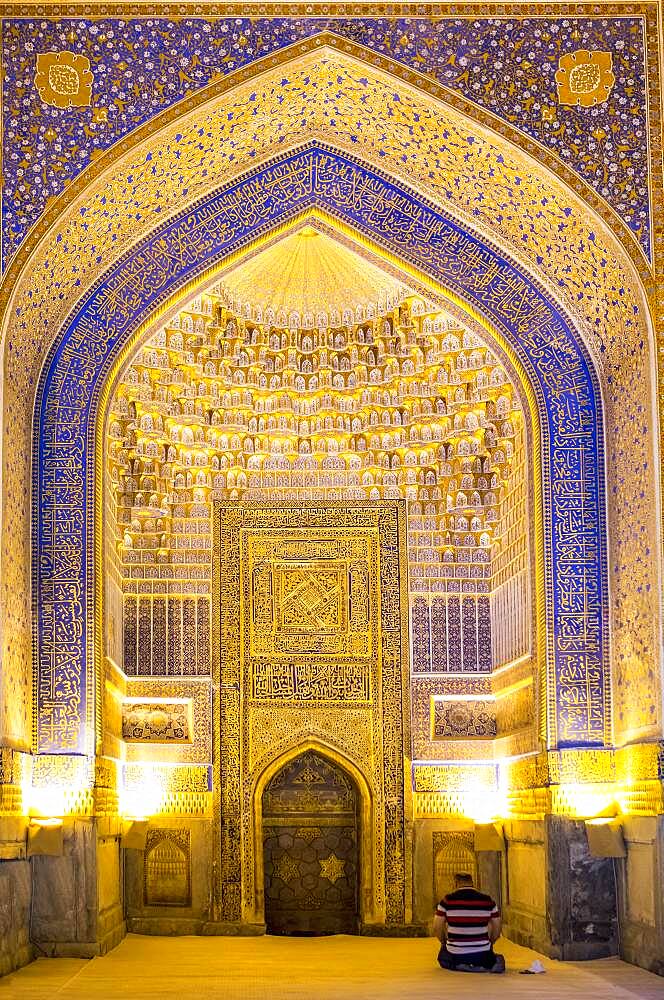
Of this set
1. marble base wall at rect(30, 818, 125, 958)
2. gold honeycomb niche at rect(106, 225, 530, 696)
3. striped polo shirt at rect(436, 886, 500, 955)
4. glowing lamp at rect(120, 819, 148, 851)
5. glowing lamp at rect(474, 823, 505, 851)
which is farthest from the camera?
gold honeycomb niche at rect(106, 225, 530, 696)

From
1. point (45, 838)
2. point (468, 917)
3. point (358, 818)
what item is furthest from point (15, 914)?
point (358, 818)

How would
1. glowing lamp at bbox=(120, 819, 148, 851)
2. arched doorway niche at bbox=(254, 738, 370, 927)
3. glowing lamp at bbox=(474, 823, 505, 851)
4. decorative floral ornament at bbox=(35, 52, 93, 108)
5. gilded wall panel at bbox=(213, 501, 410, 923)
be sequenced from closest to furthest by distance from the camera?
decorative floral ornament at bbox=(35, 52, 93, 108), glowing lamp at bbox=(474, 823, 505, 851), glowing lamp at bbox=(120, 819, 148, 851), arched doorway niche at bbox=(254, 738, 370, 927), gilded wall panel at bbox=(213, 501, 410, 923)

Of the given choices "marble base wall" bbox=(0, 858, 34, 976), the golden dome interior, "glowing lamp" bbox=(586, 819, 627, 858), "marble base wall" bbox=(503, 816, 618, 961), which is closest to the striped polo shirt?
"marble base wall" bbox=(503, 816, 618, 961)

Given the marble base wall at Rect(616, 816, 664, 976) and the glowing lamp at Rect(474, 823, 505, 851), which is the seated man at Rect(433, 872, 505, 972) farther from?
the glowing lamp at Rect(474, 823, 505, 851)

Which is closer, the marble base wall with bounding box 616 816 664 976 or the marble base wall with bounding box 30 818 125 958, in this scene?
the marble base wall with bounding box 616 816 664 976

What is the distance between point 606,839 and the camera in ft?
27.5

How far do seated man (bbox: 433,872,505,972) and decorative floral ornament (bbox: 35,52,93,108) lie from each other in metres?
5.17

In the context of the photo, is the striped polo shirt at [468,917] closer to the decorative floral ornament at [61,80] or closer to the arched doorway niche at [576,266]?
the arched doorway niche at [576,266]

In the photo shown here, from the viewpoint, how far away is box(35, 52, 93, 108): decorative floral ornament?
8.39 meters

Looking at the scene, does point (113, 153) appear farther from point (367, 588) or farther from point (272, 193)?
point (367, 588)

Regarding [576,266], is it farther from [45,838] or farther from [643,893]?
[45,838]

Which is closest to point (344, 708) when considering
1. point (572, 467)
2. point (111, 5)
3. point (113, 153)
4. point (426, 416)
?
point (426, 416)

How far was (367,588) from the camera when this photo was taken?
11461mm

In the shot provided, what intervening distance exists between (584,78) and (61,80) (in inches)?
124
